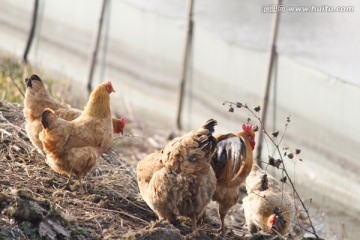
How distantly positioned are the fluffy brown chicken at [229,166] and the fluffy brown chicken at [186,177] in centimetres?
29

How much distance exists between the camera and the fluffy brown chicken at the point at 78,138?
7258 mm

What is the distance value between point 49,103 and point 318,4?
4.99 metres

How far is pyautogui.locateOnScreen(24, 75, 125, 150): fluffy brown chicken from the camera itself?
7.74 metres

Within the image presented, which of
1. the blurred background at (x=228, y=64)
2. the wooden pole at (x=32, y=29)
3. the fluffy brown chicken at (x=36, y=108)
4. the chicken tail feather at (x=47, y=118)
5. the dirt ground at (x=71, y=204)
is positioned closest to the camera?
the dirt ground at (x=71, y=204)

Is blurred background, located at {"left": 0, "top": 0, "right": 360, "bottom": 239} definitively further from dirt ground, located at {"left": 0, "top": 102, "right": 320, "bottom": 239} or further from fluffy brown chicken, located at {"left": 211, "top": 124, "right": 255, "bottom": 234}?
fluffy brown chicken, located at {"left": 211, "top": 124, "right": 255, "bottom": 234}

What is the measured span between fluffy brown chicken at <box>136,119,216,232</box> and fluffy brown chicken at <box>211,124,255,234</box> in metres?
0.29

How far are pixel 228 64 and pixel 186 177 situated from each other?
4809mm

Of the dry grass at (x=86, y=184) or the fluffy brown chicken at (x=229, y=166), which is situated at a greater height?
the fluffy brown chicken at (x=229, y=166)

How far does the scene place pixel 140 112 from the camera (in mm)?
12750

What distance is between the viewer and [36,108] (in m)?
7.85

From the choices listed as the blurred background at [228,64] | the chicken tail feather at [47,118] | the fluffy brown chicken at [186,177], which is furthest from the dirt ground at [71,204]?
the blurred background at [228,64]

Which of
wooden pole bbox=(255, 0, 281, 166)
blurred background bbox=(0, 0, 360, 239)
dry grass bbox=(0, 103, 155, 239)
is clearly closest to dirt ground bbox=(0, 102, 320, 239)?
dry grass bbox=(0, 103, 155, 239)

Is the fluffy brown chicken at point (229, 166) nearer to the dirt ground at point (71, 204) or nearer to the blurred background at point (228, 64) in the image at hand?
the dirt ground at point (71, 204)

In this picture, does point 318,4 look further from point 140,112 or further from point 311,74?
point 140,112
